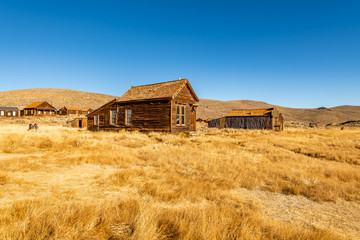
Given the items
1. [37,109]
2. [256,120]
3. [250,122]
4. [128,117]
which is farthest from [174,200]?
[37,109]

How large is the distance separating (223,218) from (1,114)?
77915mm

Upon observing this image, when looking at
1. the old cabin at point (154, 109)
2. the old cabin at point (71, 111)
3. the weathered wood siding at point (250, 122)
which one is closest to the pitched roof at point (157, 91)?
the old cabin at point (154, 109)

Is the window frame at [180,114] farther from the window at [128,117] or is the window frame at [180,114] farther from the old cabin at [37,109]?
the old cabin at [37,109]

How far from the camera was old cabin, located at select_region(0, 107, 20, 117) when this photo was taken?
5955cm

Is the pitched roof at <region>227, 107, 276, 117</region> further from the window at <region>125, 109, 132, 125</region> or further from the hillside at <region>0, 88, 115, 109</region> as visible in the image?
the hillside at <region>0, 88, 115, 109</region>

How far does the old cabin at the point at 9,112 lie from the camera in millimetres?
59550

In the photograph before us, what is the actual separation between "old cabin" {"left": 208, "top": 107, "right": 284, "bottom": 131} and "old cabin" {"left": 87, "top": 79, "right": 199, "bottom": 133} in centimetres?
2045

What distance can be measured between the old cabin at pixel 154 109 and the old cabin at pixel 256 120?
2045 cm

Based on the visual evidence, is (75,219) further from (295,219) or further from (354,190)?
(354,190)

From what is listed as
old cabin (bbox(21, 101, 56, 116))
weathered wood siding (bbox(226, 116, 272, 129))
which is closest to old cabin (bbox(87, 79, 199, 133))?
weathered wood siding (bbox(226, 116, 272, 129))

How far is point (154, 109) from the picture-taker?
61.2 ft

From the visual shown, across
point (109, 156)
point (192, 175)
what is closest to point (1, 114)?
point (109, 156)

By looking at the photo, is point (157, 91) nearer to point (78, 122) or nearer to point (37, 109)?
point (78, 122)

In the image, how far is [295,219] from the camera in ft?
12.5
